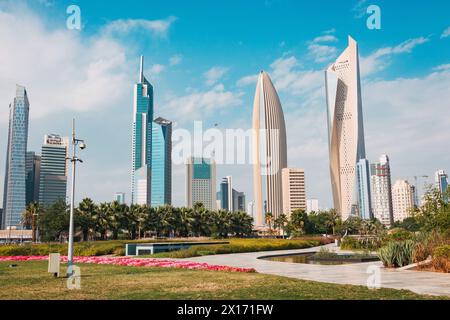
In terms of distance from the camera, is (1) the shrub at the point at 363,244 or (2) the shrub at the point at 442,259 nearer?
(2) the shrub at the point at 442,259

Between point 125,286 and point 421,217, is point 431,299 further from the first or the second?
point 421,217

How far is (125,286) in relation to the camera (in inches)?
555

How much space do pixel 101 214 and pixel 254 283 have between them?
5613cm

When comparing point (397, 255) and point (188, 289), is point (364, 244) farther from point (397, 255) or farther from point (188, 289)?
point (188, 289)

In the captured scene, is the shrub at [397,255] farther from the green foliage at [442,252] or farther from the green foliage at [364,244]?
the green foliage at [364,244]

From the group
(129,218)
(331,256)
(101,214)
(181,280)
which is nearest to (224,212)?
(129,218)

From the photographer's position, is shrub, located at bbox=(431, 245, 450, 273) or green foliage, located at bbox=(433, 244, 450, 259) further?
green foliage, located at bbox=(433, 244, 450, 259)

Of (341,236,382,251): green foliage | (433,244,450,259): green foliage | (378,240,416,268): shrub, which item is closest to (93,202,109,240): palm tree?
(341,236,382,251): green foliage

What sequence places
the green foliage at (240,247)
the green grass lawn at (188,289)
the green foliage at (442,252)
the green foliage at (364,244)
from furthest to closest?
the green foliage at (364,244), the green foliage at (240,247), the green foliage at (442,252), the green grass lawn at (188,289)

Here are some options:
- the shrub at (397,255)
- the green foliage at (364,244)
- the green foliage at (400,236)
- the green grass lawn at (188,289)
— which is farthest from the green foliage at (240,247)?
the green grass lawn at (188,289)

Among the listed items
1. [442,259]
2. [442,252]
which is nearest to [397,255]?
[442,252]

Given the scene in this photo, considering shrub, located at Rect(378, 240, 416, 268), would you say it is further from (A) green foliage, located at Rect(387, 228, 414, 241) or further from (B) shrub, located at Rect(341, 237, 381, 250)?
(B) shrub, located at Rect(341, 237, 381, 250)
